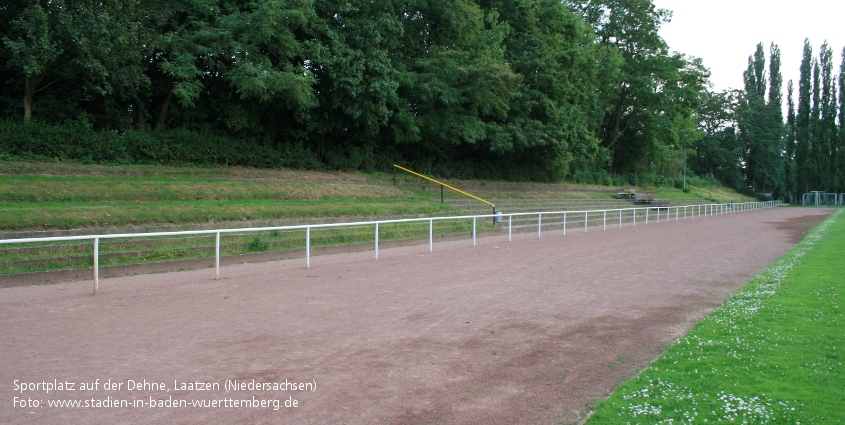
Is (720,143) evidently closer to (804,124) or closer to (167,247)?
(804,124)

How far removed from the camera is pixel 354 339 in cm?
626

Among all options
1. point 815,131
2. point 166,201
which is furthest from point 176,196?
point 815,131

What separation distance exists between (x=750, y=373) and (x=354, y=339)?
3.79 meters

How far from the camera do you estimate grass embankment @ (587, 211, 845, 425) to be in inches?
153

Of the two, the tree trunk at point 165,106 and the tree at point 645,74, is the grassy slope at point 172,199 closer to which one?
the tree trunk at point 165,106

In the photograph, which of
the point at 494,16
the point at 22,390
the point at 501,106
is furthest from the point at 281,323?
the point at 494,16

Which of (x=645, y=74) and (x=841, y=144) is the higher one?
(x=645, y=74)

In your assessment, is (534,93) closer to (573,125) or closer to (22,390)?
(573,125)

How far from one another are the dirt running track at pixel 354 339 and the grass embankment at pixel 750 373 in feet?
1.15

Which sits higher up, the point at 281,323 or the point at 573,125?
the point at 573,125

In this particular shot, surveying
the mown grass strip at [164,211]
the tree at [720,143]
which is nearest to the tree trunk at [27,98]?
the mown grass strip at [164,211]

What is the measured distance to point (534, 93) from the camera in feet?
115

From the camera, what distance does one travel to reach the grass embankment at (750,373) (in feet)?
12.8

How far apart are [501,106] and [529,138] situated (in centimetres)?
278
